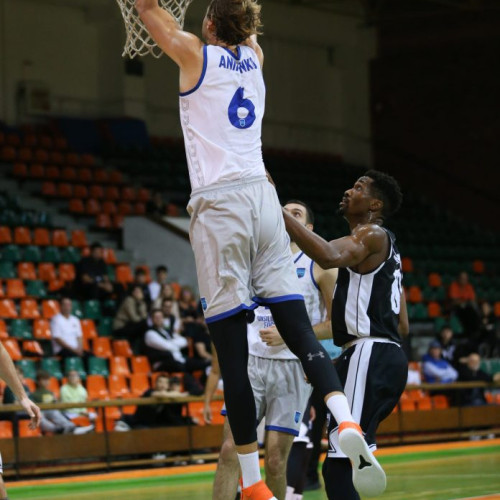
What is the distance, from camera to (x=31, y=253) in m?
16.0

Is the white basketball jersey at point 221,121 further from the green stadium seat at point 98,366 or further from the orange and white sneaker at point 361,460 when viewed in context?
the green stadium seat at point 98,366

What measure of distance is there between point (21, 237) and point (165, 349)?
386 centimetres

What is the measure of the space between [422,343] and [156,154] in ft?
23.8

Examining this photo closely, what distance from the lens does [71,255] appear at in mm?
16594

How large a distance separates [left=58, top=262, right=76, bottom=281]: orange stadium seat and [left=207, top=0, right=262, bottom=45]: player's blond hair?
37.1 ft

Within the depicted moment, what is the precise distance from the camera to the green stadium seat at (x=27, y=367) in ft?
41.3

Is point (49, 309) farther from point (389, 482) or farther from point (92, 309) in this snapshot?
point (389, 482)

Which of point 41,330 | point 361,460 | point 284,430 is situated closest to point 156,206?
point 41,330

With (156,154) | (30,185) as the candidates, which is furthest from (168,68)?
(30,185)

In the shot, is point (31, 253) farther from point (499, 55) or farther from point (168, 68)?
point (499, 55)

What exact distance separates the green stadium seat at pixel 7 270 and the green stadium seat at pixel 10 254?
0.35 m

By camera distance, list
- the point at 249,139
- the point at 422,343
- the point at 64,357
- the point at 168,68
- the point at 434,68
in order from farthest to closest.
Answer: the point at 434,68
the point at 168,68
the point at 422,343
the point at 64,357
the point at 249,139

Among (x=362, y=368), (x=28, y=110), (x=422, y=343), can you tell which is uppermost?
(x=28, y=110)

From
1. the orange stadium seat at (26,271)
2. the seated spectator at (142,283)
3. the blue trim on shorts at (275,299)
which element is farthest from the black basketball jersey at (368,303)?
the orange stadium seat at (26,271)
